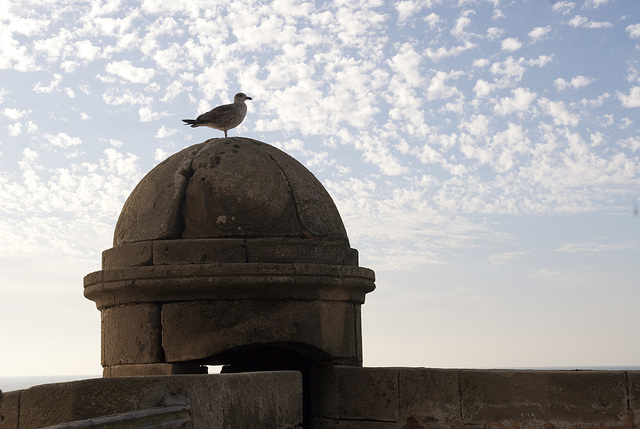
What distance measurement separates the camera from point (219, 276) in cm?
588

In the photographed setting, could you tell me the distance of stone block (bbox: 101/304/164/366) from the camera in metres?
6.06

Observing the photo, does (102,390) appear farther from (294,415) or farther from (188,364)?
(188,364)

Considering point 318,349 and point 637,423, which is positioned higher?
point 318,349

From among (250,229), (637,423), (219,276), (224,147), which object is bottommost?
(637,423)

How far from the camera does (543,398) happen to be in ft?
17.5

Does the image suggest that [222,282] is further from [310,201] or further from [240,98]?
[240,98]

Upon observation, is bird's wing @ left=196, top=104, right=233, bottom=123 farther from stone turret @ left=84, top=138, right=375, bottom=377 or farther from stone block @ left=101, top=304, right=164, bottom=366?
stone block @ left=101, top=304, right=164, bottom=366

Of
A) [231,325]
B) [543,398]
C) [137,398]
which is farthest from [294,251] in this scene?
[137,398]

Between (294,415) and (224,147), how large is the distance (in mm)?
2552

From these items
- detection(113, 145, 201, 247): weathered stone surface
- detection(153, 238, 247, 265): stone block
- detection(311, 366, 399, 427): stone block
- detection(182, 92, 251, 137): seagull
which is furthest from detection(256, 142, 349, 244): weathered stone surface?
detection(311, 366, 399, 427): stone block

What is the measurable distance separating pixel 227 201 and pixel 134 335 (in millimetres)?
1296

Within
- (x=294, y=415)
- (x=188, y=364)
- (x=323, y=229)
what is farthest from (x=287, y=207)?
(x=294, y=415)

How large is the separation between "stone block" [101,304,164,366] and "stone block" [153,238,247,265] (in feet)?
1.41

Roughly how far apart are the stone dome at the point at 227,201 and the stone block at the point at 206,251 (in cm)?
12
